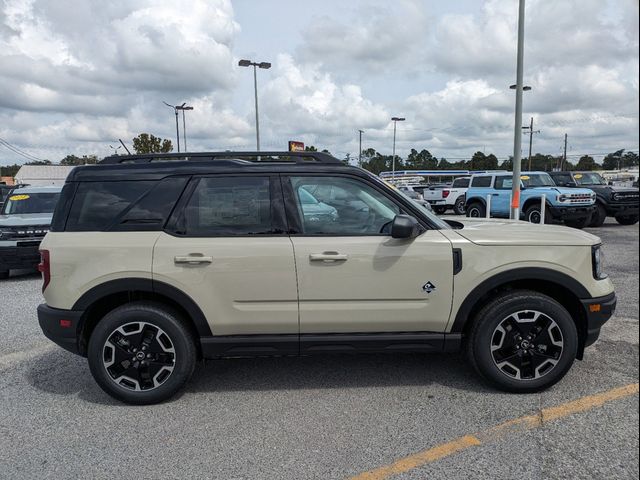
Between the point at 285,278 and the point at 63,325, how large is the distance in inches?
66.9

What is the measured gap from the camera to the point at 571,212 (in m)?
14.9

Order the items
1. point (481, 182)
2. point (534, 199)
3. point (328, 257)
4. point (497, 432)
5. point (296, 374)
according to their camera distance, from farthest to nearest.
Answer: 1. point (481, 182)
2. point (534, 199)
3. point (296, 374)
4. point (328, 257)
5. point (497, 432)

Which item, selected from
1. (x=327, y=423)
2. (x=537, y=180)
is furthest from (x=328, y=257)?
(x=537, y=180)

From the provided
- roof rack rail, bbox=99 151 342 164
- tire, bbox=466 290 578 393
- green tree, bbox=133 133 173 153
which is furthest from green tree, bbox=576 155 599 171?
roof rack rail, bbox=99 151 342 164

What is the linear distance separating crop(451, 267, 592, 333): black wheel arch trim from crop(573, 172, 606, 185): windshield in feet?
52.0

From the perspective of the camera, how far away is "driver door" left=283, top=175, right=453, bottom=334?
3594 mm

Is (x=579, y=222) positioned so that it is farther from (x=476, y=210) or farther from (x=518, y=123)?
(x=518, y=123)

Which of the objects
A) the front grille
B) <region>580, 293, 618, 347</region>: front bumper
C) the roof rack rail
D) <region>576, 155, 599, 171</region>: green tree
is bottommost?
<region>580, 293, 618, 347</region>: front bumper

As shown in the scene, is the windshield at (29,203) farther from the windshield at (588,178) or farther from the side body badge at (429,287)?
the windshield at (588,178)

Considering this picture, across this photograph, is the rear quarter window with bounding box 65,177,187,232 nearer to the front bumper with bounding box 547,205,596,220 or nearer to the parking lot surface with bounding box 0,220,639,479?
the parking lot surface with bounding box 0,220,639,479

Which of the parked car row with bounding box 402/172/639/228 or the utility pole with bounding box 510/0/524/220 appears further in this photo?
the parked car row with bounding box 402/172/639/228

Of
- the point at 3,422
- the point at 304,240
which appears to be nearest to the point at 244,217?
the point at 304,240

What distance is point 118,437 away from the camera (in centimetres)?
327

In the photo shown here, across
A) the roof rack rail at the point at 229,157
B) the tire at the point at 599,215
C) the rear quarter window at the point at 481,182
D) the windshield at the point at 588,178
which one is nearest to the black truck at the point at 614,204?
the tire at the point at 599,215
